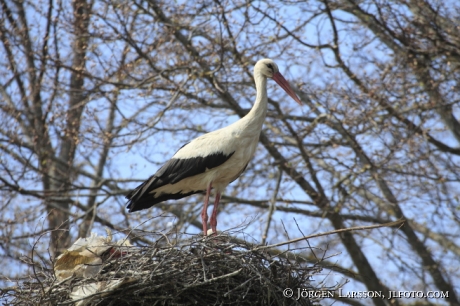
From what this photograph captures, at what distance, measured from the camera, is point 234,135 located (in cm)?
848

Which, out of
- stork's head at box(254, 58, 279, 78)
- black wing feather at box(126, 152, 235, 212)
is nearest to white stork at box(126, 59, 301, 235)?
black wing feather at box(126, 152, 235, 212)

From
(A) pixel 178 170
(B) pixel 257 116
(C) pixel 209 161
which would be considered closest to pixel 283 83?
(B) pixel 257 116

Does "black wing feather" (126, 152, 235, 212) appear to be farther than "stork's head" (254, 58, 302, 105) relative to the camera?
No

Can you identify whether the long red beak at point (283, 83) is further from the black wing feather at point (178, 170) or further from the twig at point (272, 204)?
the twig at point (272, 204)

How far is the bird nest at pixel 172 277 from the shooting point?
6.46 meters

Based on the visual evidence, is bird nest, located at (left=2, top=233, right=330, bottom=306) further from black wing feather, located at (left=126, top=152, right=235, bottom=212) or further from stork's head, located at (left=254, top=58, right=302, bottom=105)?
stork's head, located at (left=254, top=58, right=302, bottom=105)

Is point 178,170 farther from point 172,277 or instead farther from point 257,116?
point 172,277

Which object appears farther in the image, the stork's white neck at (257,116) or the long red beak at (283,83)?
the long red beak at (283,83)

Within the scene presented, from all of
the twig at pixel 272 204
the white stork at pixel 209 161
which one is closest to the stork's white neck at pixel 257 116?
the white stork at pixel 209 161

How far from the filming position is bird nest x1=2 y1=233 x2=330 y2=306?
21.2 ft

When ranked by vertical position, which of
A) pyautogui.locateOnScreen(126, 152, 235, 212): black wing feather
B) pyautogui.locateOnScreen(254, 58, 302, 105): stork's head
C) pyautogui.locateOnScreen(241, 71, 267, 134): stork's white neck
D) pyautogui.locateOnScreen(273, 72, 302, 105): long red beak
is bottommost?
pyautogui.locateOnScreen(126, 152, 235, 212): black wing feather

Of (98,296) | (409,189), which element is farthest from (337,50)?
(98,296)

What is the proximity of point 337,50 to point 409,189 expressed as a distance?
270 centimetres

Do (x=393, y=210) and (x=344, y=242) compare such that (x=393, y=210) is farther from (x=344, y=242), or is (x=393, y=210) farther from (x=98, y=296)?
(x=98, y=296)
